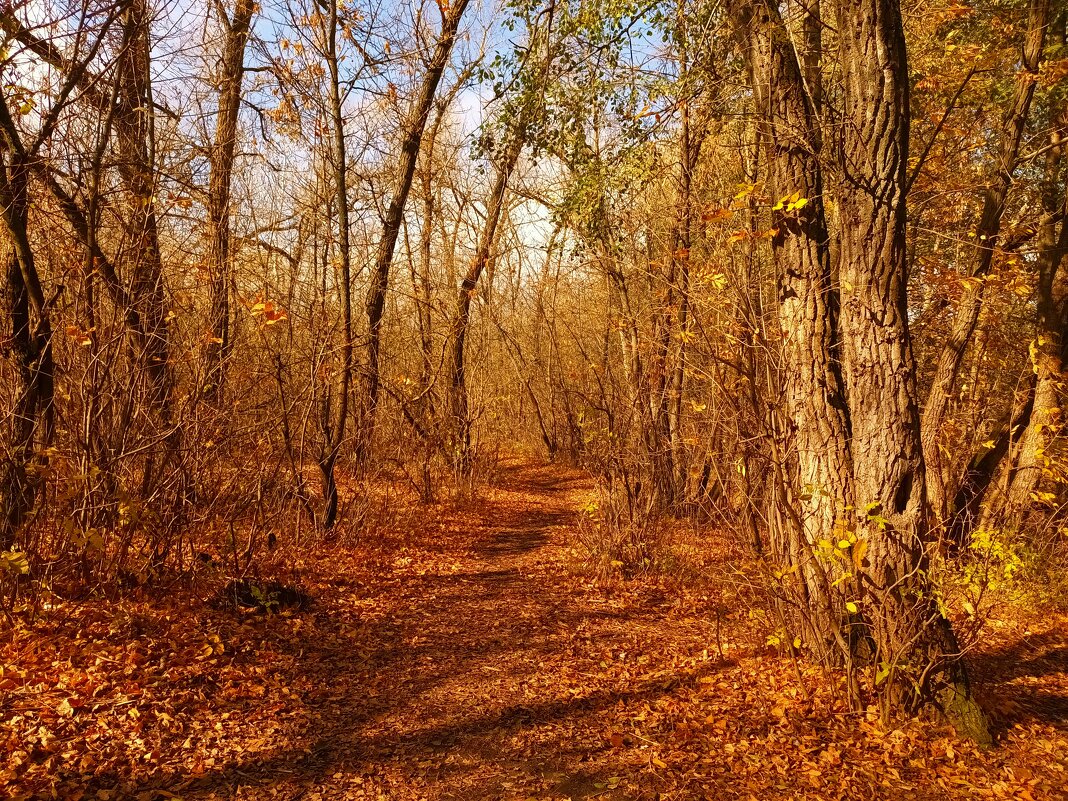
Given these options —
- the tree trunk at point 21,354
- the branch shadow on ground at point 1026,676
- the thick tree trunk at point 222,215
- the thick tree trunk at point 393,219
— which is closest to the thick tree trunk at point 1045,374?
the branch shadow on ground at point 1026,676

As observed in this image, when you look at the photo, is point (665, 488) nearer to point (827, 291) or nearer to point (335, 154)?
point (827, 291)

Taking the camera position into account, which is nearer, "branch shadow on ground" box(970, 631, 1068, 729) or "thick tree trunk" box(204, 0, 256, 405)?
"branch shadow on ground" box(970, 631, 1068, 729)

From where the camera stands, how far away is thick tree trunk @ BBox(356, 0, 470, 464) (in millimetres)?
7605

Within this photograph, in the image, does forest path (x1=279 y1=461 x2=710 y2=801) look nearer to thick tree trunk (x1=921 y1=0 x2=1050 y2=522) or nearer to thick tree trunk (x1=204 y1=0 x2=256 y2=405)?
thick tree trunk (x1=204 y1=0 x2=256 y2=405)

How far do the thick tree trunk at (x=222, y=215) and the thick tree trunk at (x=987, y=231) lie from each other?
6.90 m

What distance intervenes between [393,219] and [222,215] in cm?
328

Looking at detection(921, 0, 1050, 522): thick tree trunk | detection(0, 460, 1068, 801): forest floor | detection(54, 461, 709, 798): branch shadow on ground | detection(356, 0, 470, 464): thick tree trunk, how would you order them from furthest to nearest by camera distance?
detection(356, 0, 470, 464): thick tree trunk → detection(921, 0, 1050, 522): thick tree trunk → detection(54, 461, 709, 798): branch shadow on ground → detection(0, 460, 1068, 801): forest floor

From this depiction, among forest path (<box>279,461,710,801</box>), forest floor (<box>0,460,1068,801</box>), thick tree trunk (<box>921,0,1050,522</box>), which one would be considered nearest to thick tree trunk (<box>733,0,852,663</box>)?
forest floor (<box>0,460,1068,801</box>)

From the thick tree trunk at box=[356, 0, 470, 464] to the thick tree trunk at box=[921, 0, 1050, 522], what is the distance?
6.16m

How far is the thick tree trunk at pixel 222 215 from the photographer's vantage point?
5020 mm

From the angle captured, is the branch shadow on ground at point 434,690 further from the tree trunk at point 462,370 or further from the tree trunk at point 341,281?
the tree trunk at point 462,370

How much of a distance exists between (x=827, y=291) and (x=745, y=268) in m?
1.17

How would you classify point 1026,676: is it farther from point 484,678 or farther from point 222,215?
point 222,215

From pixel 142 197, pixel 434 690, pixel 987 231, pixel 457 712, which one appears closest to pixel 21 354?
pixel 142 197
